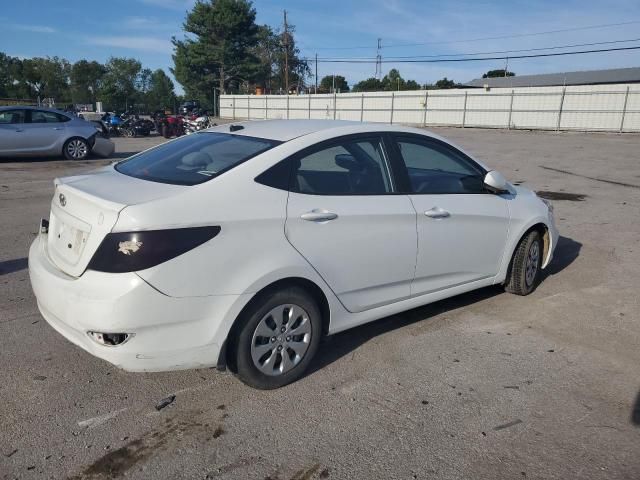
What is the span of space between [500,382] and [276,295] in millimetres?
1575

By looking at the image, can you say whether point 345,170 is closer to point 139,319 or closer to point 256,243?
point 256,243

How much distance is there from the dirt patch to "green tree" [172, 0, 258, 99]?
188 feet

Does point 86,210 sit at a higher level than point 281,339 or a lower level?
higher

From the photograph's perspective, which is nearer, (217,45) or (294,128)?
(294,128)

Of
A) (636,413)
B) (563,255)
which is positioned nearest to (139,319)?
(636,413)

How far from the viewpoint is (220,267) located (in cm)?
291

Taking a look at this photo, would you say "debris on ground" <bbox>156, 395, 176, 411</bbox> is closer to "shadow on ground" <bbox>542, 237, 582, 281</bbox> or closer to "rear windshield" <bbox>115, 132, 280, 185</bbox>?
"rear windshield" <bbox>115, 132, 280, 185</bbox>

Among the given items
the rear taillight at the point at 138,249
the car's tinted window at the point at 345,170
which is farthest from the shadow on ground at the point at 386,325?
the rear taillight at the point at 138,249

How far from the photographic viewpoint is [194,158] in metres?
3.61

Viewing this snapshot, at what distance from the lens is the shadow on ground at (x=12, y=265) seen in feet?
17.5

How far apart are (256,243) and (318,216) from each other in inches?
18.2

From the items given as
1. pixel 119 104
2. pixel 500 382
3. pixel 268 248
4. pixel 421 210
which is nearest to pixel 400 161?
pixel 421 210

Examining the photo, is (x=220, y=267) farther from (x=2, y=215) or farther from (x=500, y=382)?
(x=2, y=215)

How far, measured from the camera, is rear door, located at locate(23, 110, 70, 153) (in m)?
13.8
